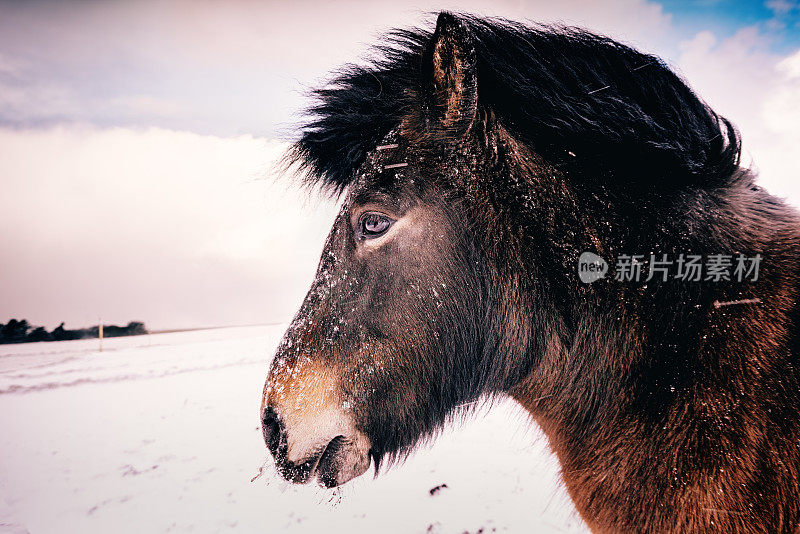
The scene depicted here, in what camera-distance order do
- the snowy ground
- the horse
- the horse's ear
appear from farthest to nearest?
the snowy ground → the horse's ear → the horse

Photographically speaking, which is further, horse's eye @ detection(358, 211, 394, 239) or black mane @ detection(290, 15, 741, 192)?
horse's eye @ detection(358, 211, 394, 239)

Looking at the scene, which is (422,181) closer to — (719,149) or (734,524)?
(719,149)

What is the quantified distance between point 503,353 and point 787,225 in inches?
47.2

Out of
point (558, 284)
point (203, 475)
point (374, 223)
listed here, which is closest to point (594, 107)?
point (558, 284)

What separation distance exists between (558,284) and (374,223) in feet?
2.61

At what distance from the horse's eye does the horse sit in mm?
11

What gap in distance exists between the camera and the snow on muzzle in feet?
4.60

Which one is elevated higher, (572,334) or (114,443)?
(572,334)

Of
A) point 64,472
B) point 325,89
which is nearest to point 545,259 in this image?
point 325,89

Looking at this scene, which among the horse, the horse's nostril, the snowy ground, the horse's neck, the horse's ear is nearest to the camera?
the horse's neck

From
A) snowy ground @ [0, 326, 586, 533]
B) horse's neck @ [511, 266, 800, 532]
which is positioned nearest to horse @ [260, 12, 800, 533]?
horse's neck @ [511, 266, 800, 532]

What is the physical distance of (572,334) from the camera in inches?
52.6

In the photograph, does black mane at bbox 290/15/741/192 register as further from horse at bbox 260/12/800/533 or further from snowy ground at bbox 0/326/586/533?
snowy ground at bbox 0/326/586/533

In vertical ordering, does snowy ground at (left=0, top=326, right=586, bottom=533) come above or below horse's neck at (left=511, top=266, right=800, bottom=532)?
below
